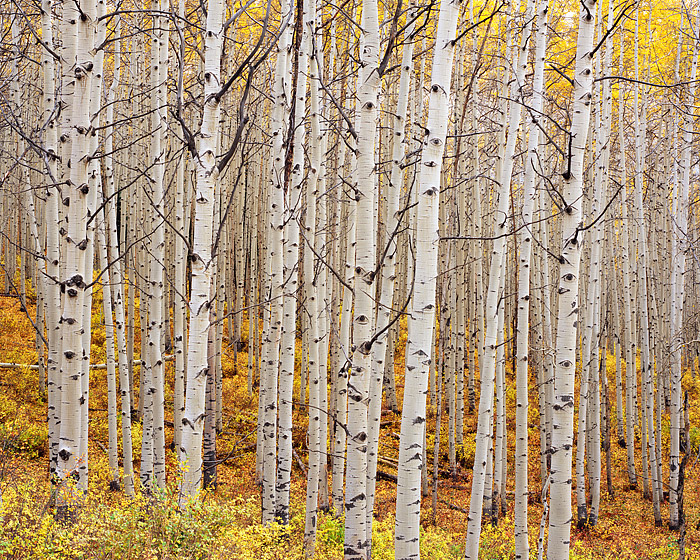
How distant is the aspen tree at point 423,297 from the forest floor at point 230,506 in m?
1.27

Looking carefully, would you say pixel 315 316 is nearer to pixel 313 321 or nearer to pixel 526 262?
pixel 313 321

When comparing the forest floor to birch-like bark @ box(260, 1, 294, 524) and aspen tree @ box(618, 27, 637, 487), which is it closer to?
birch-like bark @ box(260, 1, 294, 524)

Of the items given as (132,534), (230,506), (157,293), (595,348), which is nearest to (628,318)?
(595,348)

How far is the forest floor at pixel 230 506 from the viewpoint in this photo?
3.51m

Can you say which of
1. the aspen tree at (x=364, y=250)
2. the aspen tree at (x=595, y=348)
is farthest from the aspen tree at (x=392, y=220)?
the aspen tree at (x=595, y=348)

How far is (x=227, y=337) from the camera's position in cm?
1628

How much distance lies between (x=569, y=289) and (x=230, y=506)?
3.46 m

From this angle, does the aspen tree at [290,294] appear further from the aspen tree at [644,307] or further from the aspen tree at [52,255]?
the aspen tree at [644,307]

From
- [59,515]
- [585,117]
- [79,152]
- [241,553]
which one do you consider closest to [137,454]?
[59,515]

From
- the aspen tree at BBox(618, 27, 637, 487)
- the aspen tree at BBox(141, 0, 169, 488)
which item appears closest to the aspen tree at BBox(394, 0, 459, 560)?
the aspen tree at BBox(141, 0, 169, 488)

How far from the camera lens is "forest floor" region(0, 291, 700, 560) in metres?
3.51

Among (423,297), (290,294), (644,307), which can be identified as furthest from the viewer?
(644,307)

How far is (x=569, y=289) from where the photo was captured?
3873 millimetres

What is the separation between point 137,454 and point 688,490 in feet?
34.4
